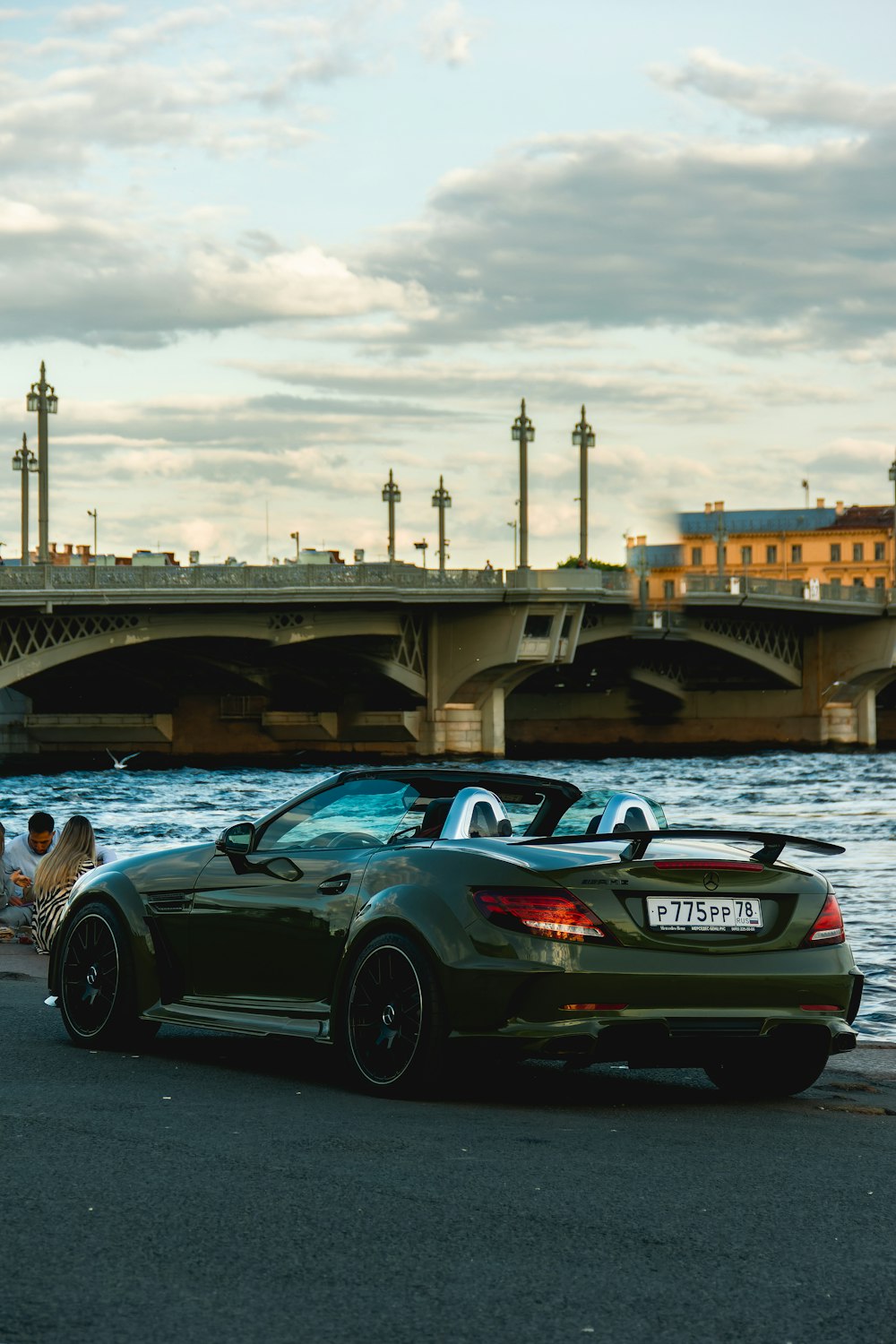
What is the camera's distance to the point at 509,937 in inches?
248

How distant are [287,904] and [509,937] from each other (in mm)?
1150

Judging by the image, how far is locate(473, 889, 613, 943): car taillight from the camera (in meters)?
6.29

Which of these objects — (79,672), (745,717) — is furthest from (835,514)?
(79,672)

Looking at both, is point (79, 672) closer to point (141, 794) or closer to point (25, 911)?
point (141, 794)

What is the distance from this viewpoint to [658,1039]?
20.6 feet

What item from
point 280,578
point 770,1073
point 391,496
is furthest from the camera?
point 391,496

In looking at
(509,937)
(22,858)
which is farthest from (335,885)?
(22,858)

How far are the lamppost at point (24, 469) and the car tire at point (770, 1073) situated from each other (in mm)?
58997

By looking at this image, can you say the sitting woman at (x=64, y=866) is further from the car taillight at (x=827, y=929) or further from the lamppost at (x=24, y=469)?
the lamppost at (x=24, y=469)

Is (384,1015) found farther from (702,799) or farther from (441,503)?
(441,503)

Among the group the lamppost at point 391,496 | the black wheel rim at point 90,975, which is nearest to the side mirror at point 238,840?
the black wheel rim at point 90,975

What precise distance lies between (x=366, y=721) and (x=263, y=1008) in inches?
2629

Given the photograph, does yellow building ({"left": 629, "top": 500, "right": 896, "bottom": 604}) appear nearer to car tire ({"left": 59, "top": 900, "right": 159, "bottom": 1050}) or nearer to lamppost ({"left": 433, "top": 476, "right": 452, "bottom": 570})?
lamppost ({"left": 433, "top": 476, "right": 452, "bottom": 570})

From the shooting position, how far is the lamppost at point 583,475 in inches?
2857
